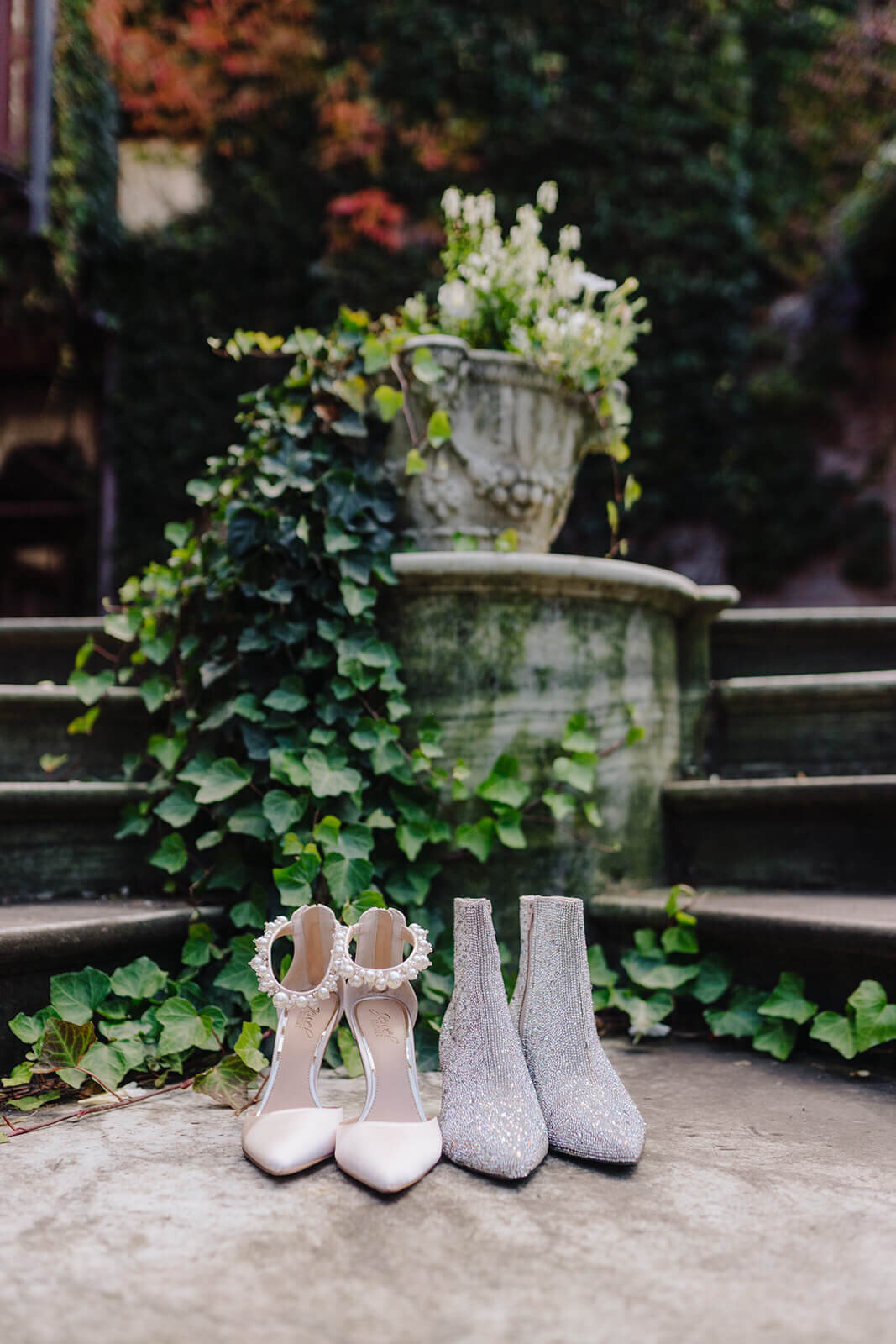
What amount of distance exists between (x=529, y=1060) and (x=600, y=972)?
0.42 meters

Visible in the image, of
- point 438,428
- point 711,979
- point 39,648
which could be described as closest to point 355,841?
point 711,979

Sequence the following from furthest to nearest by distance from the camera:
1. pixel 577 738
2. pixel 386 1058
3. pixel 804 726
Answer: pixel 804 726, pixel 577 738, pixel 386 1058

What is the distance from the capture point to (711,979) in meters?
1.48

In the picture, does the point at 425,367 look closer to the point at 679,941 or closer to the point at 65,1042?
the point at 679,941

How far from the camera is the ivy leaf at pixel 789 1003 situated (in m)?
1.37

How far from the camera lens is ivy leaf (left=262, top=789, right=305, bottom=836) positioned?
1.41 meters

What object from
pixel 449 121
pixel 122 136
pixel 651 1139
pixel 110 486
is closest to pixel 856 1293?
pixel 651 1139

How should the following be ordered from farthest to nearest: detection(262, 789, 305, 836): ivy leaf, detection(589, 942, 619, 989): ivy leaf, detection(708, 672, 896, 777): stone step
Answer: detection(708, 672, 896, 777): stone step < detection(589, 942, 619, 989): ivy leaf < detection(262, 789, 305, 836): ivy leaf

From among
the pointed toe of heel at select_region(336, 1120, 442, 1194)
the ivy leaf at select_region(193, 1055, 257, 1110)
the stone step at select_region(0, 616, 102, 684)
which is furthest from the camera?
the stone step at select_region(0, 616, 102, 684)

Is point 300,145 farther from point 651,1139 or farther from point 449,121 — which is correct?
point 651,1139

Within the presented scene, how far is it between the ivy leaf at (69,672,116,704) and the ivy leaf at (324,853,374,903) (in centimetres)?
58

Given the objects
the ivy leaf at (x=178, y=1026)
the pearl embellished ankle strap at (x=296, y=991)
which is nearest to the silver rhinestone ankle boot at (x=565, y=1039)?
the pearl embellished ankle strap at (x=296, y=991)

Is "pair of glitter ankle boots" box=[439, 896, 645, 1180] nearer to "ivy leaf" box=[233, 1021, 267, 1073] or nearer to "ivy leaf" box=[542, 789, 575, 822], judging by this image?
"ivy leaf" box=[233, 1021, 267, 1073]

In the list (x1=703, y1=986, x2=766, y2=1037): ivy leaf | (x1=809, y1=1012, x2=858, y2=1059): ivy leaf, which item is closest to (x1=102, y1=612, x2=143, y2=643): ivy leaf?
(x1=703, y1=986, x2=766, y2=1037): ivy leaf
